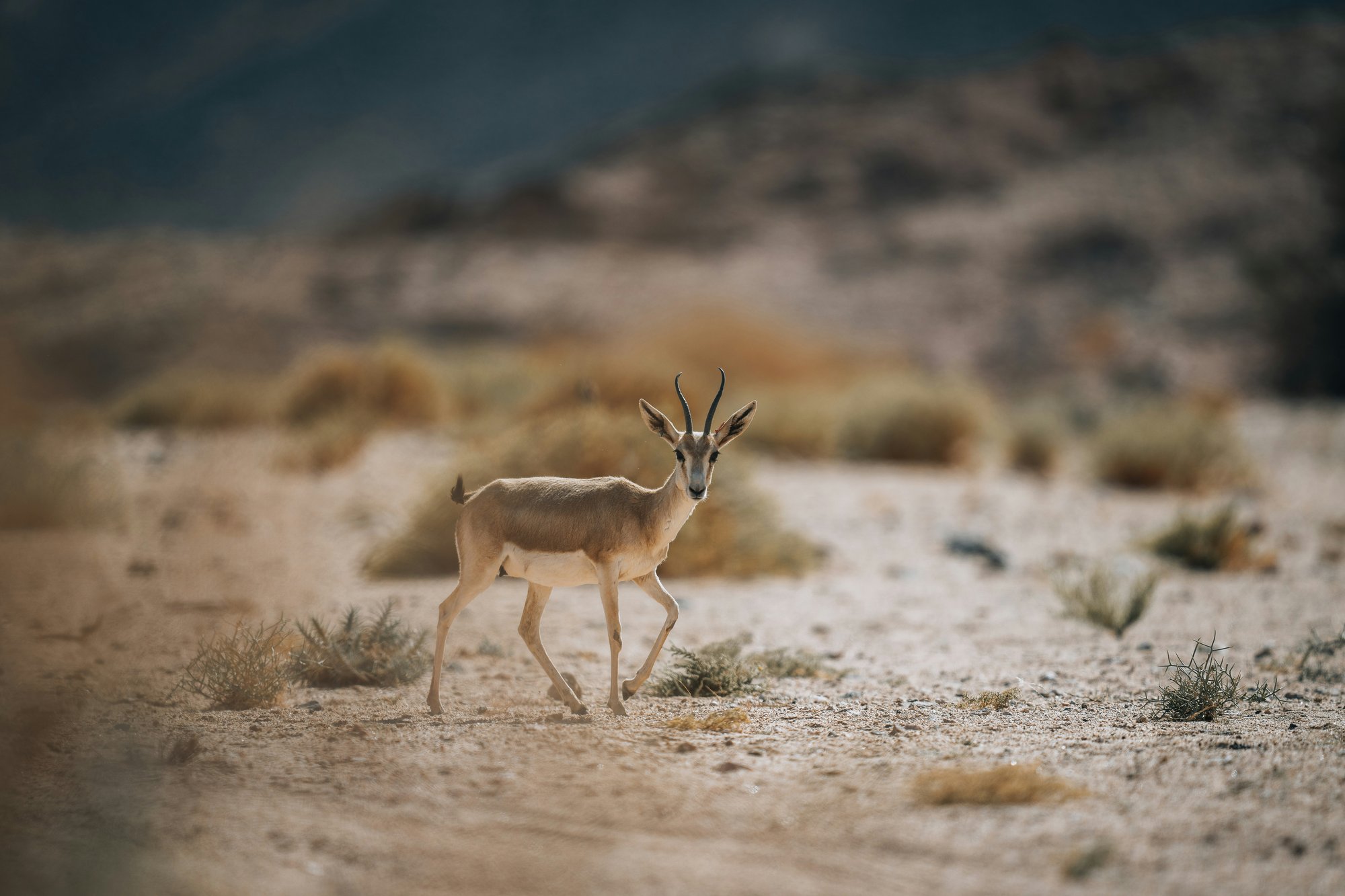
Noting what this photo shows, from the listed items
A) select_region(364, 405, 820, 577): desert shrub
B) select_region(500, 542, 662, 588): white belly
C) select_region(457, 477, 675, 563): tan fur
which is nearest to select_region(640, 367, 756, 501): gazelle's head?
select_region(457, 477, 675, 563): tan fur

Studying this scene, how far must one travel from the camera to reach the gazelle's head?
4.66 m

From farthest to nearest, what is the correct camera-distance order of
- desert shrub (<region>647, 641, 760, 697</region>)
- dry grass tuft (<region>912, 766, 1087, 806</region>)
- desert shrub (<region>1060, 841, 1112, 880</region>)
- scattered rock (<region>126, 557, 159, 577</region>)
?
1. scattered rock (<region>126, 557, 159, 577</region>)
2. desert shrub (<region>647, 641, 760, 697</region>)
3. dry grass tuft (<region>912, 766, 1087, 806</region>)
4. desert shrub (<region>1060, 841, 1112, 880</region>)

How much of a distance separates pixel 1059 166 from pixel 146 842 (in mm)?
64889

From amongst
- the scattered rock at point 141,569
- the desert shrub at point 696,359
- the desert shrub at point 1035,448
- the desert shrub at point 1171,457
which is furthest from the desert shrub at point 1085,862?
the desert shrub at point 1035,448

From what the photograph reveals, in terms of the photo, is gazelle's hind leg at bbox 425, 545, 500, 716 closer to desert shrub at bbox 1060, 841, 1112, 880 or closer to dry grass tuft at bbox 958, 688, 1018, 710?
dry grass tuft at bbox 958, 688, 1018, 710

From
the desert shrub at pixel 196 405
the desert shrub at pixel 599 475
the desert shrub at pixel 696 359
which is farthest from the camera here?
the desert shrub at pixel 196 405

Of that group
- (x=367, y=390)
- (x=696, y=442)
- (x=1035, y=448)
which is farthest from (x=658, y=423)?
(x=1035, y=448)

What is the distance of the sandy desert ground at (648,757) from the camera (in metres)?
3.55

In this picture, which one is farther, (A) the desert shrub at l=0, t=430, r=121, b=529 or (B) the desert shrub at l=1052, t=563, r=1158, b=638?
(A) the desert shrub at l=0, t=430, r=121, b=529

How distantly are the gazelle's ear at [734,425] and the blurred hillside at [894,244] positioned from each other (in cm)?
3183

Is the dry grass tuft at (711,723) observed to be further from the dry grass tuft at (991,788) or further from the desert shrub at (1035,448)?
the desert shrub at (1035,448)

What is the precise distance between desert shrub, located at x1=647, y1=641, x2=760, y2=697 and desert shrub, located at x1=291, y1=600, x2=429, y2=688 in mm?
1335

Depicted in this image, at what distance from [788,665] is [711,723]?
1.37m

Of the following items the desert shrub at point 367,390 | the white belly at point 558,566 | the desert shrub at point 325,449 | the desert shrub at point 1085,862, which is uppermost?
the desert shrub at point 367,390
